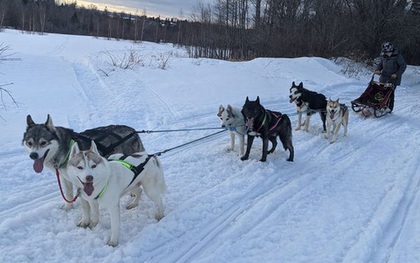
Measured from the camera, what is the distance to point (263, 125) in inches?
228

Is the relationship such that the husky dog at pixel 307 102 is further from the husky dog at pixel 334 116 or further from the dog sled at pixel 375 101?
the dog sled at pixel 375 101

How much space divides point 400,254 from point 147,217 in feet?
8.84

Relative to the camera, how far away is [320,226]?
3988 millimetres

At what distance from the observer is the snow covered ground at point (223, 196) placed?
11.3 ft

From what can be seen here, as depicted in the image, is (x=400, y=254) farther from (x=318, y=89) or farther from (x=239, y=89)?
(x=318, y=89)

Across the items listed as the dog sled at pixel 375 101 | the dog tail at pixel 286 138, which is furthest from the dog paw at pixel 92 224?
the dog sled at pixel 375 101

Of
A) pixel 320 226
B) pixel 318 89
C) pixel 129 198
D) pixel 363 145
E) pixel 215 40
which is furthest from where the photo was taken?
pixel 215 40

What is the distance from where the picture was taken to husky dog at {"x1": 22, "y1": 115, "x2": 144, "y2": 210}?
3.58 m

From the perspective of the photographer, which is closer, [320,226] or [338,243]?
[338,243]

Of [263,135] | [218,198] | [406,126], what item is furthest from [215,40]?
[218,198]

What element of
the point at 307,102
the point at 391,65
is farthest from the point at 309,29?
the point at 307,102

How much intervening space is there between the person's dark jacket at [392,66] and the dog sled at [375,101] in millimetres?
480

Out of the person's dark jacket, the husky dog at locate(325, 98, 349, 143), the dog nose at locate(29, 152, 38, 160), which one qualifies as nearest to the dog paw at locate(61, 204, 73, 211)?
the dog nose at locate(29, 152, 38, 160)

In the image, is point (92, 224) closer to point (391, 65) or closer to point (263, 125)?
point (263, 125)
